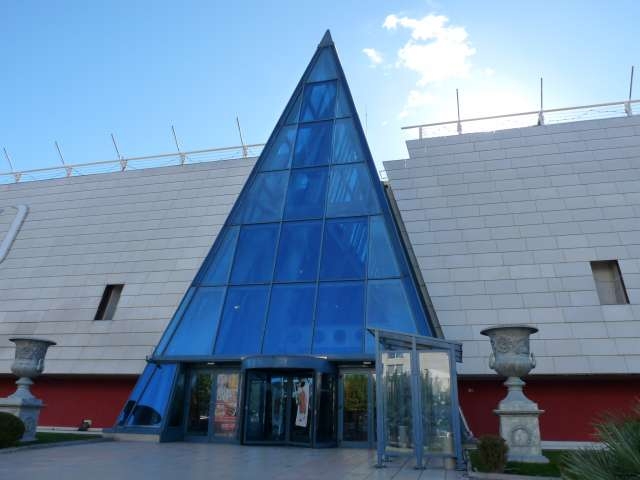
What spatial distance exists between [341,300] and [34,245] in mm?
19087

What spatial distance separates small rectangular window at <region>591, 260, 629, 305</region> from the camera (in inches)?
687

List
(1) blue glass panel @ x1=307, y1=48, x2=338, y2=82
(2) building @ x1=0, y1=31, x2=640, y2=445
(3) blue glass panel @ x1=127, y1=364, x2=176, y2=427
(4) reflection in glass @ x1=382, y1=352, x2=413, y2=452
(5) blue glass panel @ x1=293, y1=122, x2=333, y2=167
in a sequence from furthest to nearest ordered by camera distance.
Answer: (1) blue glass panel @ x1=307, y1=48, x2=338, y2=82 → (5) blue glass panel @ x1=293, y1=122, x2=333, y2=167 → (3) blue glass panel @ x1=127, y1=364, x2=176, y2=427 → (2) building @ x1=0, y1=31, x2=640, y2=445 → (4) reflection in glass @ x1=382, y1=352, x2=413, y2=452

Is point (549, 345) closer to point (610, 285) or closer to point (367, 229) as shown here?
point (610, 285)

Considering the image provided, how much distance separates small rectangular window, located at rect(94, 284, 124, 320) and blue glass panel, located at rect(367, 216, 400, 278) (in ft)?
41.2

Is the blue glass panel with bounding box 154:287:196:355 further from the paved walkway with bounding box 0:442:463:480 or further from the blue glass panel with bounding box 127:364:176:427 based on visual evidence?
the paved walkway with bounding box 0:442:463:480

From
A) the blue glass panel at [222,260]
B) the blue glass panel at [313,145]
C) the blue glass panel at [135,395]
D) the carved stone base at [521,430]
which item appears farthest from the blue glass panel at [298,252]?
the carved stone base at [521,430]

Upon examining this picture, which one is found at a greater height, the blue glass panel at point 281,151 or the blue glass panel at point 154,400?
the blue glass panel at point 281,151

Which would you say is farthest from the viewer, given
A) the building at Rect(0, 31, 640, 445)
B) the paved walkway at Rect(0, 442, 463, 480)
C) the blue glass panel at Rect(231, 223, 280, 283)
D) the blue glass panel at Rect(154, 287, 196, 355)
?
the blue glass panel at Rect(231, 223, 280, 283)

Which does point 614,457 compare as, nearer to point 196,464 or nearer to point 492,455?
point 492,455

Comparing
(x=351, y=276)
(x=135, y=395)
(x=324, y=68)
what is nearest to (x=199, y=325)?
(x=135, y=395)

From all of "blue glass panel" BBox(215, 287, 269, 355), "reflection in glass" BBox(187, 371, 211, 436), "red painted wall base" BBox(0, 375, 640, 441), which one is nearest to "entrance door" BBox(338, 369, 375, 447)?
"blue glass panel" BBox(215, 287, 269, 355)

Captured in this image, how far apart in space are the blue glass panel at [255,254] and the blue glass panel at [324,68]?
326 inches

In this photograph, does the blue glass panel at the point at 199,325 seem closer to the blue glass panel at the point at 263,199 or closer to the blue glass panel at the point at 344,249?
the blue glass panel at the point at 263,199

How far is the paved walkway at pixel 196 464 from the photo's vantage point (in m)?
9.22
